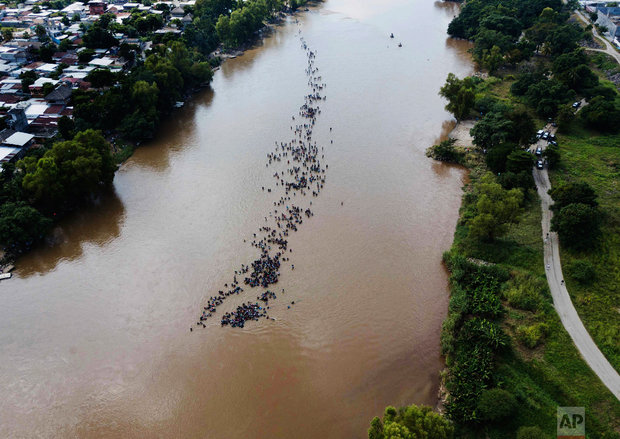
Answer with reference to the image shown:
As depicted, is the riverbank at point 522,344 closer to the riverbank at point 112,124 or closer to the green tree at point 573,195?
the green tree at point 573,195

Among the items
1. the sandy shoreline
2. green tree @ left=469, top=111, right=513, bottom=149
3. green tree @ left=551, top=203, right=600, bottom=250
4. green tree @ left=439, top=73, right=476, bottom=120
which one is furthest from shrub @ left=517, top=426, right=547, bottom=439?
green tree @ left=439, top=73, right=476, bottom=120

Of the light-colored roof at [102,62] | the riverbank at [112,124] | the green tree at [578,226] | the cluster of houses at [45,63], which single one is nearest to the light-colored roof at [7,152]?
the cluster of houses at [45,63]

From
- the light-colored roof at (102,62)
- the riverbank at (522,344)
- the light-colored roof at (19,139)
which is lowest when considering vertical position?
the riverbank at (522,344)

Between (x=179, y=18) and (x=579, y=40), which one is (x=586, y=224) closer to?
(x=579, y=40)

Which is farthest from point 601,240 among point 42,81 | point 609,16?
point 609,16

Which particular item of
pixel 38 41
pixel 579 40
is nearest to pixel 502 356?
pixel 579 40

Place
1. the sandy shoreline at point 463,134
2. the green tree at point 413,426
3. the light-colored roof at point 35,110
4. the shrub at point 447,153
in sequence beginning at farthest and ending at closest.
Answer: the sandy shoreline at point 463,134
the light-colored roof at point 35,110
the shrub at point 447,153
the green tree at point 413,426
